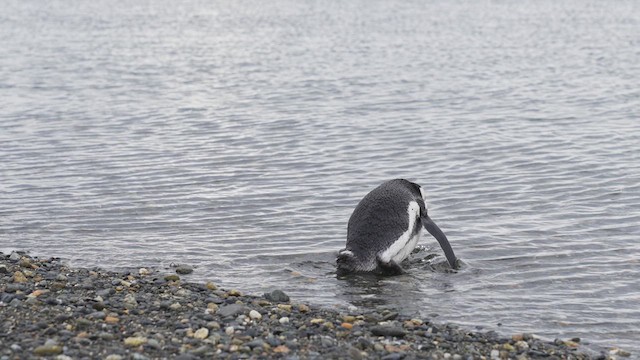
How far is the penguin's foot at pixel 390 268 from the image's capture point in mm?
9211

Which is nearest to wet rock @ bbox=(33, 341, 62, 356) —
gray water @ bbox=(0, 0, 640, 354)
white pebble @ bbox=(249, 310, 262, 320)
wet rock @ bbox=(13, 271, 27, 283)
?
white pebble @ bbox=(249, 310, 262, 320)

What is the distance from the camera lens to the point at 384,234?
9242 millimetres

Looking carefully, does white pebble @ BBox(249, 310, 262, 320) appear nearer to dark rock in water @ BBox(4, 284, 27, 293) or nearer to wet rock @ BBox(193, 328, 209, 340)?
wet rock @ BBox(193, 328, 209, 340)

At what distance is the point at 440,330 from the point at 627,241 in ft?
12.3

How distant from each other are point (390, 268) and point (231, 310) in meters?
2.35

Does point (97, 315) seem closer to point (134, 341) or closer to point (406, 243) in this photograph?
point (134, 341)

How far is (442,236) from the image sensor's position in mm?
9469

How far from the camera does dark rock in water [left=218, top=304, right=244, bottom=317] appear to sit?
725cm

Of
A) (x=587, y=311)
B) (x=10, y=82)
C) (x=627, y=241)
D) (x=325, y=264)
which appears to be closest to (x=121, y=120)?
(x=10, y=82)

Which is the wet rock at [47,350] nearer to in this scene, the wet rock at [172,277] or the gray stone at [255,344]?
the gray stone at [255,344]

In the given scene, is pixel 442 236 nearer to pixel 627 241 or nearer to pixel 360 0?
pixel 627 241

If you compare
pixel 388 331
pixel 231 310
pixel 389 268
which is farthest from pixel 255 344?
pixel 389 268

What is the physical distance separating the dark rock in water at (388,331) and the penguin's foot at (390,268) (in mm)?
2147

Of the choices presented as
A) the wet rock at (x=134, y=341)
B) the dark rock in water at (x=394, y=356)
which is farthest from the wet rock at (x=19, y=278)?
the dark rock in water at (x=394, y=356)
